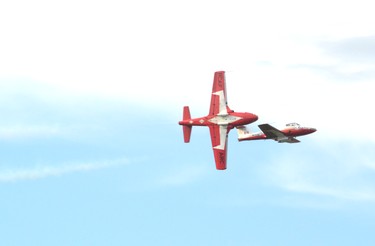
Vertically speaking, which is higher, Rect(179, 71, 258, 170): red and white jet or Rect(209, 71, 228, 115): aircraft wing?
Rect(209, 71, 228, 115): aircraft wing

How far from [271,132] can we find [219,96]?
12.5 m

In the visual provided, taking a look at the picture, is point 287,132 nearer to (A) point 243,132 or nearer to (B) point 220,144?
(A) point 243,132

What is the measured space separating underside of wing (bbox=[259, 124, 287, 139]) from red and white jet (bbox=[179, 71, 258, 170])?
402 centimetres

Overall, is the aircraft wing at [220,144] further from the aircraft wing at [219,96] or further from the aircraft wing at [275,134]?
the aircraft wing at [275,134]

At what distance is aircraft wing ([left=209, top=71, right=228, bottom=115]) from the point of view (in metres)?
178

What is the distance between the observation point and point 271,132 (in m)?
173

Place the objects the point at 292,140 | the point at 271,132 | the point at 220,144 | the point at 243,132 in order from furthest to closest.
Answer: the point at 243,132 < the point at 220,144 < the point at 292,140 < the point at 271,132

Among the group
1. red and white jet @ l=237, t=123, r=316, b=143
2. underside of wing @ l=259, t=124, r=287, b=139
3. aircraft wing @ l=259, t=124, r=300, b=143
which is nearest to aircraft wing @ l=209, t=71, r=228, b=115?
underside of wing @ l=259, t=124, r=287, b=139

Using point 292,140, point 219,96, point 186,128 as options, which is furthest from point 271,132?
point 186,128

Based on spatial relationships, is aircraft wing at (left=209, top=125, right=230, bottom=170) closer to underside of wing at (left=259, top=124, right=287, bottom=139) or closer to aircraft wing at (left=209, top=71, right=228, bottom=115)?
aircraft wing at (left=209, top=71, right=228, bottom=115)

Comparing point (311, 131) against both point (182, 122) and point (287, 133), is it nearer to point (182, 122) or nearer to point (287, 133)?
point (287, 133)

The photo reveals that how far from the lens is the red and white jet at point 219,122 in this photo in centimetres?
17750

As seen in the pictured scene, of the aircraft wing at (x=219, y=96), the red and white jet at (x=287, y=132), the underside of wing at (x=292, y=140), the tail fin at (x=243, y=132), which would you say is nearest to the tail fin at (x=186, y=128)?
the aircraft wing at (x=219, y=96)

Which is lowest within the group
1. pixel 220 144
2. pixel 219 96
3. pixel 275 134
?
pixel 220 144
